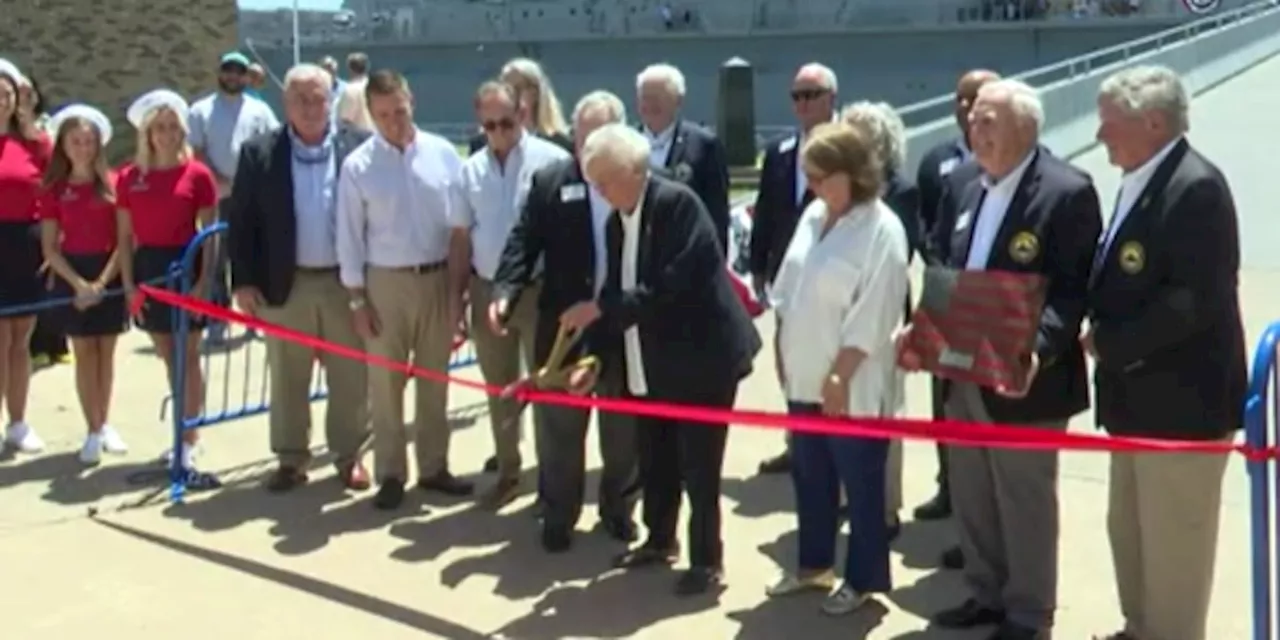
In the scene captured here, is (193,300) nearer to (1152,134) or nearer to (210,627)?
(210,627)

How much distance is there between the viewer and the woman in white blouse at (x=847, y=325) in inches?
209

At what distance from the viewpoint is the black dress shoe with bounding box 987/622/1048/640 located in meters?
5.17

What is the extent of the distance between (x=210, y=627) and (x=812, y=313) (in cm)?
258

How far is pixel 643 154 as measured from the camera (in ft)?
18.7

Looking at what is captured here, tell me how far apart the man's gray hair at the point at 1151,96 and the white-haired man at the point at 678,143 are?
266 cm

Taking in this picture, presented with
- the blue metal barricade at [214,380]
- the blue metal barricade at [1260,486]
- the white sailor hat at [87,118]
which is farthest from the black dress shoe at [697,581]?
the white sailor hat at [87,118]

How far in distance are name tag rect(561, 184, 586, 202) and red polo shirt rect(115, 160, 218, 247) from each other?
251cm

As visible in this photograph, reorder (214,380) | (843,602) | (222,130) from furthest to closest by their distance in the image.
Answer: (222,130), (214,380), (843,602)

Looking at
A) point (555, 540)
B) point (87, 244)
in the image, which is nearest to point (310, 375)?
point (87, 244)

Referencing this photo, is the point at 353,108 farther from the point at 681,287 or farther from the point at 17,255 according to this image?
the point at 681,287

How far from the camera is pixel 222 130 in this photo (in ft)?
35.7

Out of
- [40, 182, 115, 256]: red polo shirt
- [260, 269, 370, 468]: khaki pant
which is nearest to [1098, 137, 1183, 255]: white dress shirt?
[260, 269, 370, 468]: khaki pant

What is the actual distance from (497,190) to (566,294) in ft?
3.50

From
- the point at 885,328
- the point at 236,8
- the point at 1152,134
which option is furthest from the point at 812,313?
the point at 236,8
